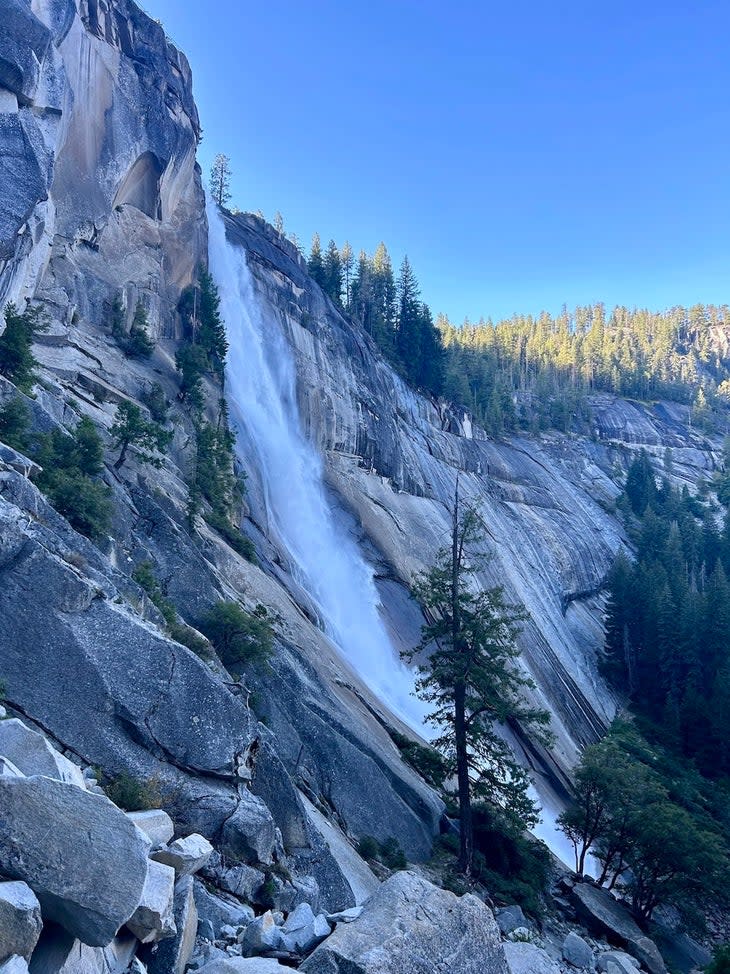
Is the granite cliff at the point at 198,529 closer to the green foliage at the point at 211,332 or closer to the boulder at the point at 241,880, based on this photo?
the boulder at the point at 241,880

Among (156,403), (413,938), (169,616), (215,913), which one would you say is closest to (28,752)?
(215,913)

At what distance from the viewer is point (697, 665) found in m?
46.0

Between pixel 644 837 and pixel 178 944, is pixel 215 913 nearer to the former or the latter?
pixel 178 944

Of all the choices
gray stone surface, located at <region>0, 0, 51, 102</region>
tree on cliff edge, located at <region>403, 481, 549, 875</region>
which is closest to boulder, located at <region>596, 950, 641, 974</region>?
tree on cliff edge, located at <region>403, 481, 549, 875</region>

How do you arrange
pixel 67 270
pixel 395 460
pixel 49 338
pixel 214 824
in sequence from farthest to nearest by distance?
→ pixel 395 460 < pixel 67 270 < pixel 49 338 < pixel 214 824

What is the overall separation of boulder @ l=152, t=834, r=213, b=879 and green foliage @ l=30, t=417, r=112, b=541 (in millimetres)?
9506

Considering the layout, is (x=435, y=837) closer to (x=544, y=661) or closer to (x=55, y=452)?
(x=55, y=452)

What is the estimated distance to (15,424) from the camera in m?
17.8

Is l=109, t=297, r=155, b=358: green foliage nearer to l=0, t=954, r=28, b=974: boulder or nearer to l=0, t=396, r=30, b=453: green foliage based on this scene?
l=0, t=396, r=30, b=453: green foliage

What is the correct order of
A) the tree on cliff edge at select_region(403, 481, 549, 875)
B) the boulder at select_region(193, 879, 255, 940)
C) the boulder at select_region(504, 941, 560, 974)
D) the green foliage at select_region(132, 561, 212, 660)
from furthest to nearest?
the tree on cliff edge at select_region(403, 481, 549, 875), the green foliage at select_region(132, 561, 212, 660), the boulder at select_region(504, 941, 560, 974), the boulder at select_region(193, 879, 255, 940)

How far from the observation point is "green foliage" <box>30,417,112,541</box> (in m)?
16.8

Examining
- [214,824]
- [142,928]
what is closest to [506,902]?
[214,824]

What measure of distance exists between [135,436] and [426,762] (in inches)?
542

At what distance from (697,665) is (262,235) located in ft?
143
